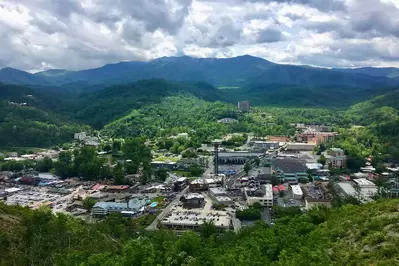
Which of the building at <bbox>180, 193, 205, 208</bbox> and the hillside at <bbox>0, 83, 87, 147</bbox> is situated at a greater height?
the hillside at <bbox>0, 83, 87, 147</bbox>

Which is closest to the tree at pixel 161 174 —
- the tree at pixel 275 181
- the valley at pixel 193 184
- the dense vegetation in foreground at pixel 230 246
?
the valley at pixel 193 184

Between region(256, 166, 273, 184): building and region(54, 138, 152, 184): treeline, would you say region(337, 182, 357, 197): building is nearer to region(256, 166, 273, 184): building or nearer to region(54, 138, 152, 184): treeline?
region(256, 166, 273, 184): building

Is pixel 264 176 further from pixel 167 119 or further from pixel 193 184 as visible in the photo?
pixel 167 119

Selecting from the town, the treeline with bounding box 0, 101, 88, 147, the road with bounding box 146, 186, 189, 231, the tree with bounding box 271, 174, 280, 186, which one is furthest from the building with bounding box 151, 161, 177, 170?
the treeline with bounding box 0, 101, 88, 147

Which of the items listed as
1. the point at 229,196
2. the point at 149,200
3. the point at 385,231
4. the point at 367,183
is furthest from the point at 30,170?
the point at 385,231

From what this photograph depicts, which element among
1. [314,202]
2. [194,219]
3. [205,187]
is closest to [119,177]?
[205,187]

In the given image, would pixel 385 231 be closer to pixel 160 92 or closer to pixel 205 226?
pixel 205 226

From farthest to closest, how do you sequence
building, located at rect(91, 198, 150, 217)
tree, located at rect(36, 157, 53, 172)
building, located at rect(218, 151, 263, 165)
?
building, located at rect(218, 151, 263, 165) → tree, located at rect(36, 157, 53, 172) → building, located at rect(91, 198, 150, 217)
